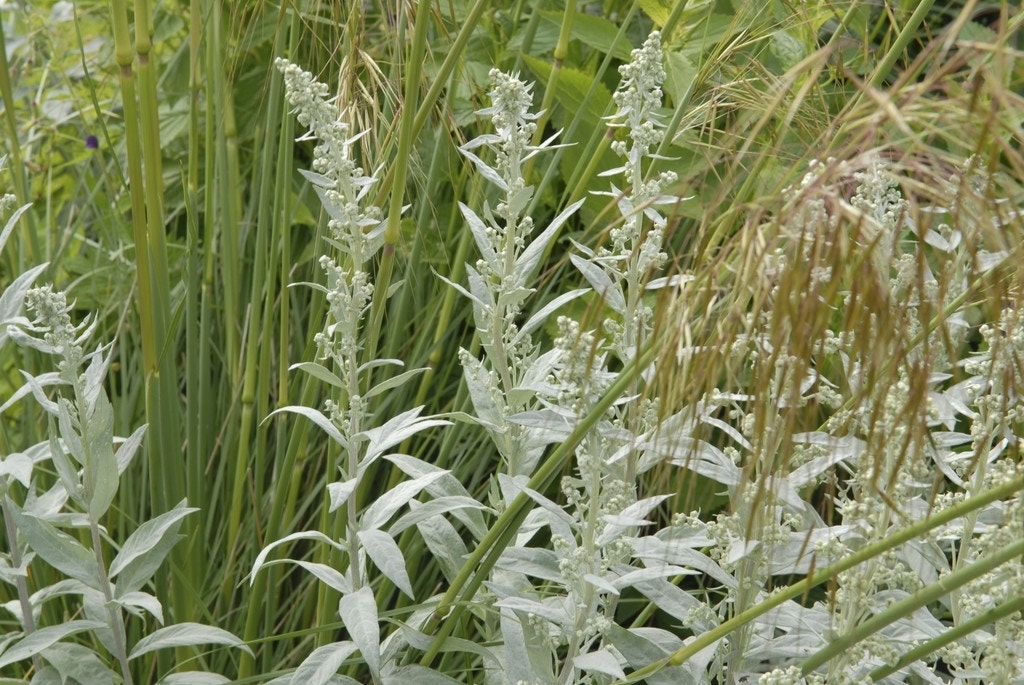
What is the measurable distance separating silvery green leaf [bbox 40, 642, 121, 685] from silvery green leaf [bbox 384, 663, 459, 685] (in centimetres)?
26

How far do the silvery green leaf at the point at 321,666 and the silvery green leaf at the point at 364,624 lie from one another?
0.03 m

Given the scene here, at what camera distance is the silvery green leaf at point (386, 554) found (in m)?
0.86

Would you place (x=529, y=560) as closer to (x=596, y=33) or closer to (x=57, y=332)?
(x=57, y=332)

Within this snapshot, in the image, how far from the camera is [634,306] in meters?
0.92

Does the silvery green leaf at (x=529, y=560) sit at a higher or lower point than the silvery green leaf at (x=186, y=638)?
higher

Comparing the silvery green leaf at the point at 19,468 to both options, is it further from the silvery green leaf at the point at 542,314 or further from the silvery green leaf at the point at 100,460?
the silvery green leaf at the point at 542,314

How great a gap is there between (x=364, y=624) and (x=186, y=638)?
22 cm

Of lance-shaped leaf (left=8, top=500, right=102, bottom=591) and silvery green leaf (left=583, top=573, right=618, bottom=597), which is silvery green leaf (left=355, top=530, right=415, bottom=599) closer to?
silvery green leaf (left=583, top=573, right=618, bottom=597)

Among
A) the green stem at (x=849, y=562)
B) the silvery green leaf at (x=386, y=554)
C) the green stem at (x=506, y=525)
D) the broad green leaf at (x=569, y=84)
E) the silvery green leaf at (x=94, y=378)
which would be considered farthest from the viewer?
the broad green leaf at (x=569, y=84)

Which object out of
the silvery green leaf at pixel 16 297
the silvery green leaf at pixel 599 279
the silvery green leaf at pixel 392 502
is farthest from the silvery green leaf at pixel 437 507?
the silvery green leaf at pixel 16 297

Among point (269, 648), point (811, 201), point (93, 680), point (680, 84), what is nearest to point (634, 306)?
point (811, 201)

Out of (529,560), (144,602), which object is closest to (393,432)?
(529,560)

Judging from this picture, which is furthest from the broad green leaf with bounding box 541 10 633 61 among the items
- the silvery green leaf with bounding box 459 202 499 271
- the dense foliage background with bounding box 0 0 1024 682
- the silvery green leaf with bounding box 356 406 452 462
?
the silvery green leaf with bounding box 356 406 452 462

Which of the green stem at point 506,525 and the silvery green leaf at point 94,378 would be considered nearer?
the green stem at point 506,525
